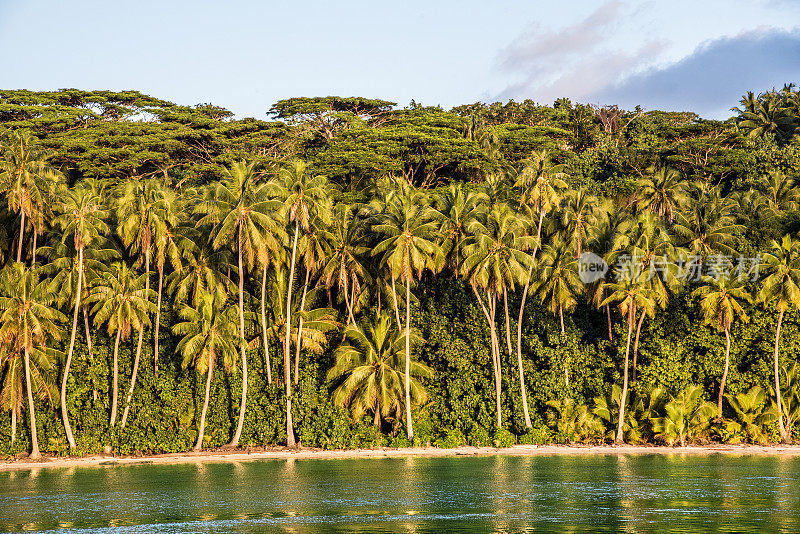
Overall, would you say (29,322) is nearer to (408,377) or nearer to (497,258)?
(408,377)

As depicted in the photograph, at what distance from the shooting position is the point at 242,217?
51719mm

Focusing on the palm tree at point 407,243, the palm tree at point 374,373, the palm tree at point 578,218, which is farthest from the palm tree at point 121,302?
the palm tree at point 578,218

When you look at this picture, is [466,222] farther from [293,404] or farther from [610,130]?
[610,130]

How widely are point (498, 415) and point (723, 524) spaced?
25.5 m

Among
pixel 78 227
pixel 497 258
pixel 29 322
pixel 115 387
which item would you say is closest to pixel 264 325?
pixel 115 387

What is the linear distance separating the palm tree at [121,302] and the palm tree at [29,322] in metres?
2.49

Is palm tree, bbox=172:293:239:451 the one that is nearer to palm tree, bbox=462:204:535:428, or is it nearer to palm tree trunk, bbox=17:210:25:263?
palm tree trunk, bbox=17:210:25:263

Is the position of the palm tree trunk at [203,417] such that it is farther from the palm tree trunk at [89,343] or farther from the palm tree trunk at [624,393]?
the palm tree trunk at [624,393]

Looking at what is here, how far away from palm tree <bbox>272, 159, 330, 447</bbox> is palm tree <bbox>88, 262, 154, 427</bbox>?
8509 mm

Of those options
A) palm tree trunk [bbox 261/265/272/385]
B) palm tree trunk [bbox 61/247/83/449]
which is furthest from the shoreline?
palm tree trunk [bbox 261/265/272/385]

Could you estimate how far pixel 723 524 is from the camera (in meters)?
31.2

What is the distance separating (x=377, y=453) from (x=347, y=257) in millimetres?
12119

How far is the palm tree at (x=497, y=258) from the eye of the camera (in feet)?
177

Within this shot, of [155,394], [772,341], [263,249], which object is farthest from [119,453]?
[772,341]
